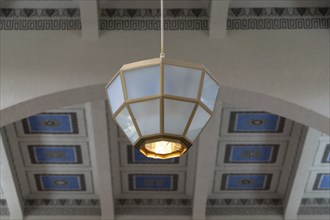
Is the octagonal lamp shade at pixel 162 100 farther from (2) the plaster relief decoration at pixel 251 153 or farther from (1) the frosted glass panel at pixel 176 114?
(2) the plaster relief decoration at pixel 251 153

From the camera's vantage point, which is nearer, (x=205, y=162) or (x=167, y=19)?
(x=167, y=19)

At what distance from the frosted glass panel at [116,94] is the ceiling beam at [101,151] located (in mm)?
3084

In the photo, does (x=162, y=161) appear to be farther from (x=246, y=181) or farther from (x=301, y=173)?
(x=301, y=173)

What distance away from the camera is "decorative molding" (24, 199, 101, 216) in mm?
8188

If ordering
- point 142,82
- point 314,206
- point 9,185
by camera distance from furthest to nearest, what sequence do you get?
point 314,206, point 9,185, point 142,82

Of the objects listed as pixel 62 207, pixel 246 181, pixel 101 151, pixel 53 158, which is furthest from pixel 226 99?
pixel 62 207

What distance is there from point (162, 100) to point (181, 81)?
0.16m

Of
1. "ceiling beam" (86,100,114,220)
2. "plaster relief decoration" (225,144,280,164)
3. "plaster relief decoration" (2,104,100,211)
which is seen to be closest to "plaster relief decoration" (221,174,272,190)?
"plaster relief decoration" (225,144,280,164)

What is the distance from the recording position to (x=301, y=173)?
742 centimetres

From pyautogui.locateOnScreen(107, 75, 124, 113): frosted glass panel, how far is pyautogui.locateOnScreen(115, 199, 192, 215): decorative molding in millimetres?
5404

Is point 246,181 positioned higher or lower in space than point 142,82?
lower

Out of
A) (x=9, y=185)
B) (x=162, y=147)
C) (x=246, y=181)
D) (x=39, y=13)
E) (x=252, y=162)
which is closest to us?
(x=162, y=147)

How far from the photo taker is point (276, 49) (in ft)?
17.1

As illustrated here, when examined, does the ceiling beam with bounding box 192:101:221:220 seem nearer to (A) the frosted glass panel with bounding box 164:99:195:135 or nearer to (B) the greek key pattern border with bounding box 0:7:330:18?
(B) the greek key pattern border with bounding box 0:7:330:18
